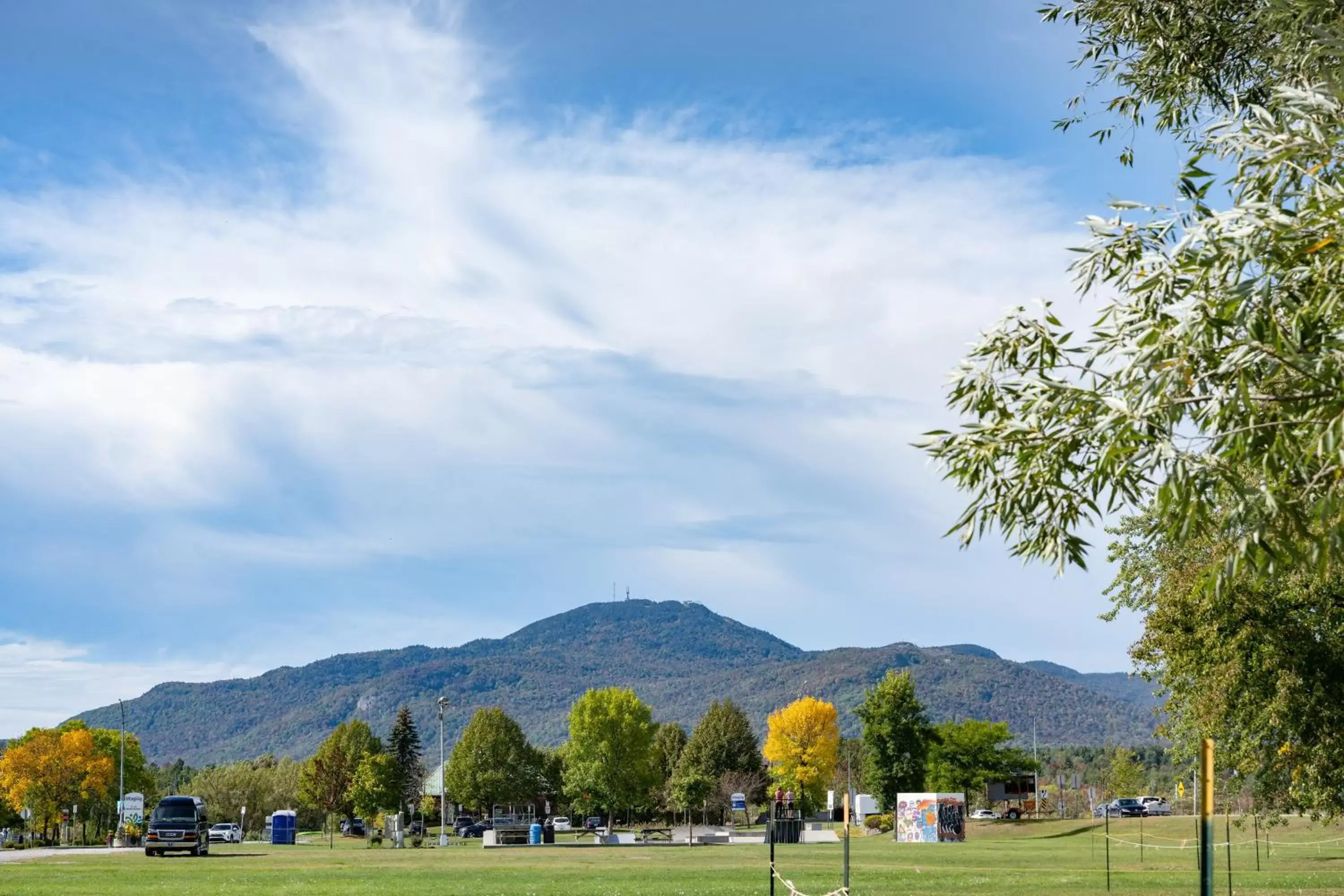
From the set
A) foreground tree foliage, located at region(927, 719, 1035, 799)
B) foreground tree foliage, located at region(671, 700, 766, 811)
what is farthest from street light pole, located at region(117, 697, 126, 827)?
foreground tree foliage, located at region(927, 719, 1035, 799)

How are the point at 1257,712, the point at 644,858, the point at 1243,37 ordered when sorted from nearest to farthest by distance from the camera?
the point at 1243,37 → the point at 1257,712 → the point at 644,858

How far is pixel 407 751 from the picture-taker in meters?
121

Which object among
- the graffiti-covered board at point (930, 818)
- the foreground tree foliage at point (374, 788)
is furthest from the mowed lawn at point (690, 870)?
the foreground tree foliage at point (374, 788)

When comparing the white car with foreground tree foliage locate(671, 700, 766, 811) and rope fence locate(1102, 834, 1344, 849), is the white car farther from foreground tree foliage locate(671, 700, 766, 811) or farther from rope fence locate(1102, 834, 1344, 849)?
rope fence locate(1102, 834, 1344, 849)

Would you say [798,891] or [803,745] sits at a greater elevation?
[798,891]

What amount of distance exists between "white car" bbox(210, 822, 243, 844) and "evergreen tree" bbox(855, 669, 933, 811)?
46875mm

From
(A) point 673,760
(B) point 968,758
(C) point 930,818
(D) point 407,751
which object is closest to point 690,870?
(C) point 930,818

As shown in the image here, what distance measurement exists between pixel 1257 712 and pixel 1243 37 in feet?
57.4

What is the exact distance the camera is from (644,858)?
53156 mm

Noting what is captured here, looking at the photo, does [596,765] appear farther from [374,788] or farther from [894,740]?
[894,740]

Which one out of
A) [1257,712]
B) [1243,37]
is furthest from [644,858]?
[1243,37]

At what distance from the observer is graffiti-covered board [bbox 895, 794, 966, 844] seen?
7469cm

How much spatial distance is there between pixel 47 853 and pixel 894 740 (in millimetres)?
57246

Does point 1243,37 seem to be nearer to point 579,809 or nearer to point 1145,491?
point 1145,491
